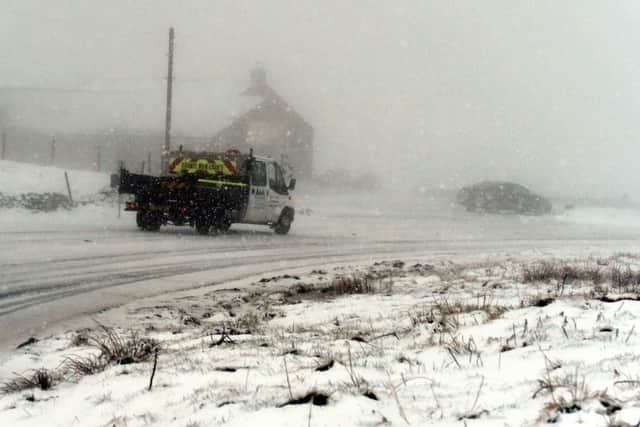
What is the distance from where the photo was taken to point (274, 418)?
2.95m

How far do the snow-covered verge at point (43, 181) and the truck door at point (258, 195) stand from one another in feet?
A: 34.9

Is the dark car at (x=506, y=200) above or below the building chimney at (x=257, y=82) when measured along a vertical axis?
below

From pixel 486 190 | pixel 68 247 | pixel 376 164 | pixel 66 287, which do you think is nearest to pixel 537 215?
pixel 486 190

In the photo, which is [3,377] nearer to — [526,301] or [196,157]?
[526,301]

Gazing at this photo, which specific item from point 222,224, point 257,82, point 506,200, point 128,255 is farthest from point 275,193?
point 257,82

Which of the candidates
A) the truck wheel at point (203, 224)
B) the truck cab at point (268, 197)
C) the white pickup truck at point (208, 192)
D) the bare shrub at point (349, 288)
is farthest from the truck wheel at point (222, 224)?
the bare shrub at point (349, 288)

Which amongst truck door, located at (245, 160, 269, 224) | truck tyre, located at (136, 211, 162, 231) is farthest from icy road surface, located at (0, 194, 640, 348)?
truck door, located at (245, 160, 269, 224)

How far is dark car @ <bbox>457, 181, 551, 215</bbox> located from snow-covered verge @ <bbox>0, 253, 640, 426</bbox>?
44804 millimetres

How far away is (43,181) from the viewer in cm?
2702

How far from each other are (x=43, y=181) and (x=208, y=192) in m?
12.7

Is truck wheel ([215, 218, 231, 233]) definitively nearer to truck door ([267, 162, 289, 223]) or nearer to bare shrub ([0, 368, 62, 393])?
truck door ([267, 162, 289, 223])

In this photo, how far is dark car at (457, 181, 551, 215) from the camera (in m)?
49.7

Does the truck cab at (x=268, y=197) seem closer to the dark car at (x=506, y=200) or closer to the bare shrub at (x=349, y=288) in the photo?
the bare shrub at (x=349, y=288)

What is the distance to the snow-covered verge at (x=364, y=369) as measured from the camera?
115 inches
